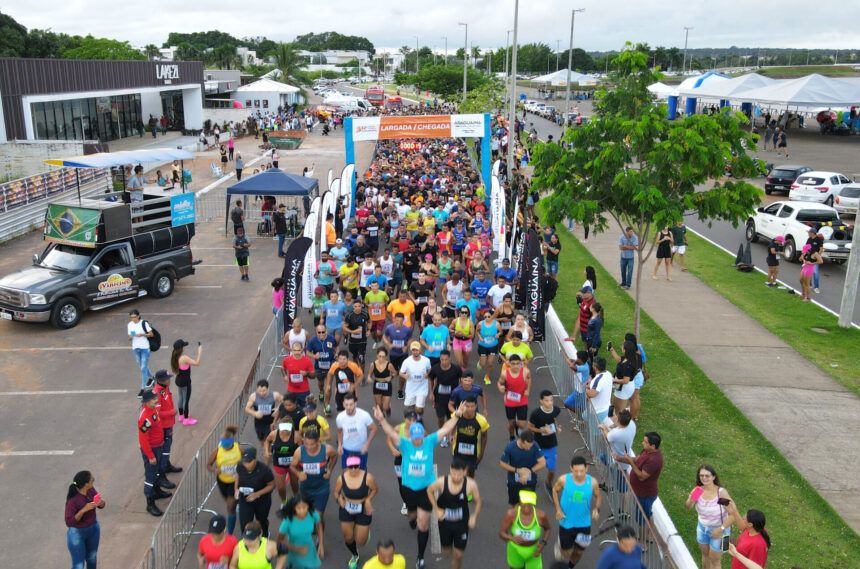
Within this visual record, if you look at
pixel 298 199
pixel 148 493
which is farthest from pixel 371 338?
pixel 298 199

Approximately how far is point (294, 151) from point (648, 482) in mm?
45304

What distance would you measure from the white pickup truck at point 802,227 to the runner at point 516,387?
46.6 feet

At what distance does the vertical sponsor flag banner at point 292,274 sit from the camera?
14.0m

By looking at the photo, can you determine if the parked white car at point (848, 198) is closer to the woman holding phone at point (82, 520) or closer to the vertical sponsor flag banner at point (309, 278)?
the vertical sponsor flag banner at point (309, 278)

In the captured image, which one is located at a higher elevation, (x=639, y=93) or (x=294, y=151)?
(x=639, y=93)

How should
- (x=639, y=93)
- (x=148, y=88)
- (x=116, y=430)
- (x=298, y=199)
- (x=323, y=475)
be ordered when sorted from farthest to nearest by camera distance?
(x=148, y=88)
(x=298, y=199)
(x=639, y=93)
(x=116, y=430)
(x=323, y=475)

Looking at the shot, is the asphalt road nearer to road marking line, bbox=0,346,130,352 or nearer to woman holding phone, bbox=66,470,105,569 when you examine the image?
woman holding phone, bbox=66,470,105,569

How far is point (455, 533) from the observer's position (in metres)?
7.33

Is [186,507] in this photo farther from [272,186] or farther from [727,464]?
[272,186]

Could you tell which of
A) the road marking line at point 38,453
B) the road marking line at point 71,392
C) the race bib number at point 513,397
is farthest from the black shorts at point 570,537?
the road marking line at point 71,392

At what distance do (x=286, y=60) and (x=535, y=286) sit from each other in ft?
242

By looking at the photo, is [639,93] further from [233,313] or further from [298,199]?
[298,199]

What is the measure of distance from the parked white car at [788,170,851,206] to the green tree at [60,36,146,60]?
2714 inches

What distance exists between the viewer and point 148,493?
893cm
